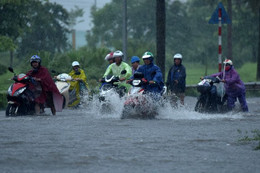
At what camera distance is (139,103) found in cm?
1552

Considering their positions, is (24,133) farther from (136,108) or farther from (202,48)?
(202,48)

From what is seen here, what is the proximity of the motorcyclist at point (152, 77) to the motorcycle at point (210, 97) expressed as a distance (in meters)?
1.59

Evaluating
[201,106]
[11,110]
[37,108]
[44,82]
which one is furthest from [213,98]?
[11,110]

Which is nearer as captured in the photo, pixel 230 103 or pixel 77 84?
pixel 230 103

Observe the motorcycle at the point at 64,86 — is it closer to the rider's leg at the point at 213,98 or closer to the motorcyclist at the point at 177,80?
the motorcyclist at the point at 177,80

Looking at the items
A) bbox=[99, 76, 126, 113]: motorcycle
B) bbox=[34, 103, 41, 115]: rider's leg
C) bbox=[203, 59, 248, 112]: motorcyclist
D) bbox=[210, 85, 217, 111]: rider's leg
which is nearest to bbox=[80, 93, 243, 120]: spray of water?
bbox=[99, 76, 126, 113]: motorcycle

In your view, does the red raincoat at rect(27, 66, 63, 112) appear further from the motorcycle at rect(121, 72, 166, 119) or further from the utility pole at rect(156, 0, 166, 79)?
the utility pole at rect(156, 0, 166, 79)

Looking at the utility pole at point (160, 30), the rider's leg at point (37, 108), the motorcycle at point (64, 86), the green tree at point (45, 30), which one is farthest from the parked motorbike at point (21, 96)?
the green tree at point (45, 30)

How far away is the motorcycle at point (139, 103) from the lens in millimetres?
15555

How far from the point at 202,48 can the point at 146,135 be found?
73.1 meters

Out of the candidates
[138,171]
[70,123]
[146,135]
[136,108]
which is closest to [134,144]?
[146,135]

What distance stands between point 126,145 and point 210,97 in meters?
7.47

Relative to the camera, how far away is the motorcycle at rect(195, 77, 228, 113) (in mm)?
17469

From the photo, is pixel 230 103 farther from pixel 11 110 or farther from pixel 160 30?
pixel 160 30
